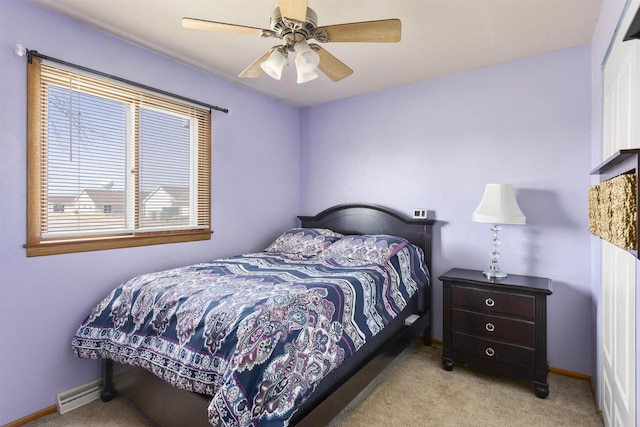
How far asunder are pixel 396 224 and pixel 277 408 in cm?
229

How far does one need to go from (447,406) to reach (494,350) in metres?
0.59

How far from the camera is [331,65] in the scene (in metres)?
2.15

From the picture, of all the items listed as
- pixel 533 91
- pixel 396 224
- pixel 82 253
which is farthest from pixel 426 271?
pixel 82 253

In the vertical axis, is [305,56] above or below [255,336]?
above

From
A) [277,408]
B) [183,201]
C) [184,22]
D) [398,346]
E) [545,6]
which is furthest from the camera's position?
[183,201]

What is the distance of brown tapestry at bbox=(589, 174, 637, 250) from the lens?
46.6 inches

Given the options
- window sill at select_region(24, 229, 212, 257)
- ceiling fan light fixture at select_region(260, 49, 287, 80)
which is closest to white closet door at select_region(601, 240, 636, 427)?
ceiling fan light fixture at select_region(260, 49, 287, 80)

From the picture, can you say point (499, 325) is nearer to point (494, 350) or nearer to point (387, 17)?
point (494, 350)

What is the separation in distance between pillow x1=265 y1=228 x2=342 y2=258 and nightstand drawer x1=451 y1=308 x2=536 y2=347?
4.23 feet

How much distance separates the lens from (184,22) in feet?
5.93

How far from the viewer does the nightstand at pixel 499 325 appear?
7.56 ft

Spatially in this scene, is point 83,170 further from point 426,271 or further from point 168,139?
point 426,271

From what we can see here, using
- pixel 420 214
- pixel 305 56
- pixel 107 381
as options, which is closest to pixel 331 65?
pixel 305 56

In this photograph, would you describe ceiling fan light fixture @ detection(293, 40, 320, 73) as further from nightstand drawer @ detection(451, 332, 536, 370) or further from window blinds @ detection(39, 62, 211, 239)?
nightstand drawer @ detection(451, 332, 536, 370)
